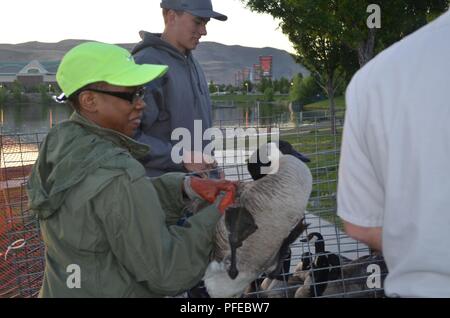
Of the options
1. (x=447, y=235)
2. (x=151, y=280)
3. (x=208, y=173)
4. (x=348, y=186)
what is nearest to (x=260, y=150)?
(x=208, y=173)

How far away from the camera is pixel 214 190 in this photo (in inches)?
78.4

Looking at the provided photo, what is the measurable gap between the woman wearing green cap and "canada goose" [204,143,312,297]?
75 millimetres

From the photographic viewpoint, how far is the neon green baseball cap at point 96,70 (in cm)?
185

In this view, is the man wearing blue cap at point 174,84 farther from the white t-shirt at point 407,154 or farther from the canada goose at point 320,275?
the white t-shirt at point 407,154

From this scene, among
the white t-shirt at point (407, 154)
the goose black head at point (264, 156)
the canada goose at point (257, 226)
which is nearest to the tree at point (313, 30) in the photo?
the goose black head at point (264, 156)

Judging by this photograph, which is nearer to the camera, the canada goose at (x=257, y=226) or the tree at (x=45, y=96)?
the canada goose at (x=257, y=226)

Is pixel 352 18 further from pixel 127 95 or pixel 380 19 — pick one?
pixel 127 95

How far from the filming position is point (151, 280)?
5.74ft

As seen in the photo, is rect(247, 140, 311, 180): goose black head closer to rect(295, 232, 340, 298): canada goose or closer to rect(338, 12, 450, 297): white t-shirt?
rect(295, 232, 340, 298): canada goose

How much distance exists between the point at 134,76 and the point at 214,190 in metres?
0.48

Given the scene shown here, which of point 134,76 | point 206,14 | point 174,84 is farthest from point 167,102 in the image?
point 134,76

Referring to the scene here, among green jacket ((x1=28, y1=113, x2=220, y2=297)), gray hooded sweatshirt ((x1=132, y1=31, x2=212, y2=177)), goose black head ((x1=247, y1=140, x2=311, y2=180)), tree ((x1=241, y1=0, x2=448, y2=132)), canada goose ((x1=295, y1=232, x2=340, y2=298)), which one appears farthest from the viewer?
tree ((x1=241, y1=0, x2=448, y2=132))

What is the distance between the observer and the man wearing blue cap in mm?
2770

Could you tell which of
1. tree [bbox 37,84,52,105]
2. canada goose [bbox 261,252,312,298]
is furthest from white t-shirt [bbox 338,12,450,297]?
tree [bbox 37,84,52,105]
